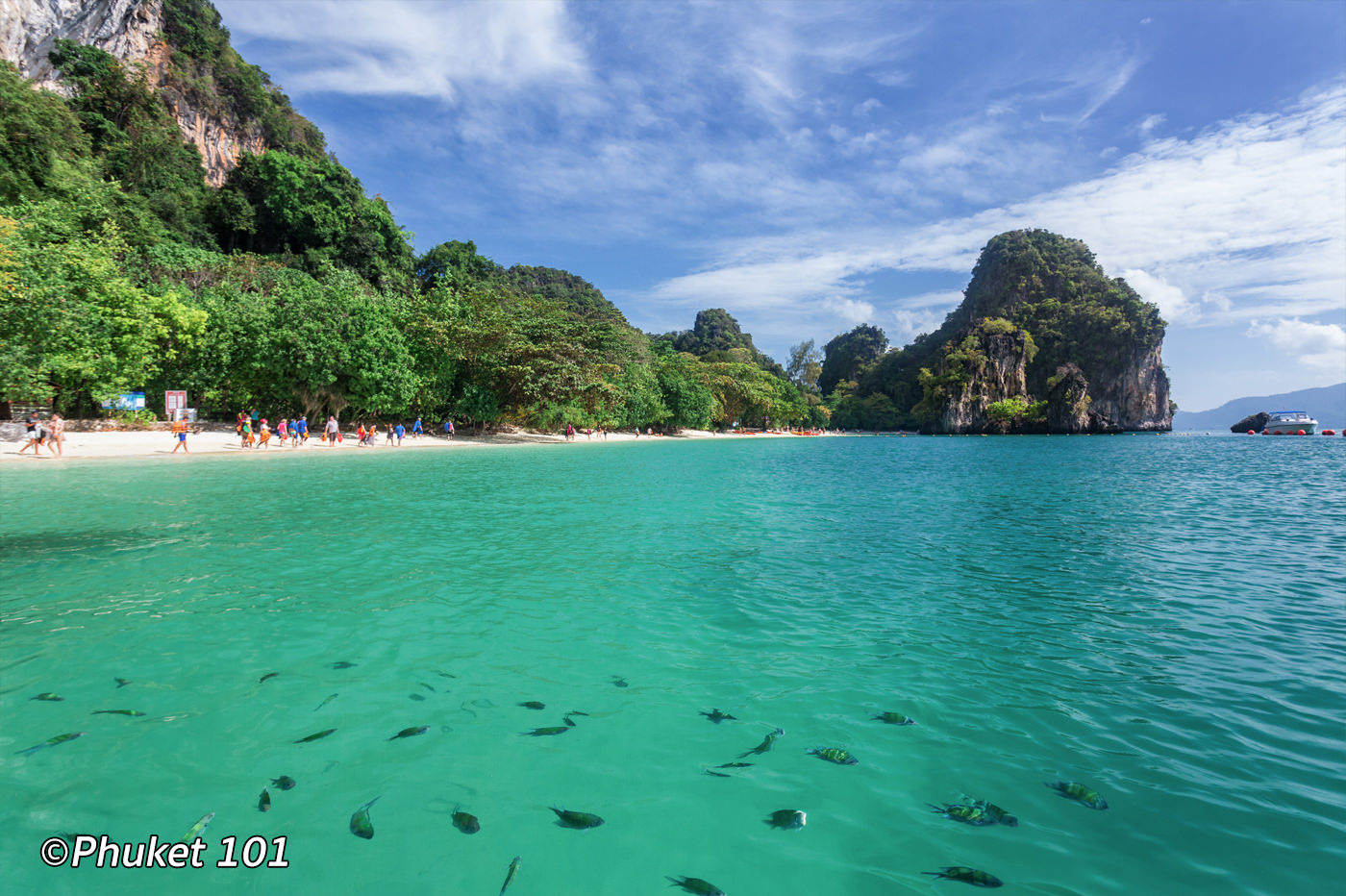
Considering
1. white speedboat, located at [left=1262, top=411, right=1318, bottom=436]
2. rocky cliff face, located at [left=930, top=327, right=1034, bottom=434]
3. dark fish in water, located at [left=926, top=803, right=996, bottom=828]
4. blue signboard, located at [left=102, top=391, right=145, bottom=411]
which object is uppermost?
rocky cliff face, located at [left=930, top=327, right=1034, bottom=434]

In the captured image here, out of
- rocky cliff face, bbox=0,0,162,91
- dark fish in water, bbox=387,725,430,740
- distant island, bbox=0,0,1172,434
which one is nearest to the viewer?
dark fish in water, bbox=387,725,430,740

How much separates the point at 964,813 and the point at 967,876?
1.89ft

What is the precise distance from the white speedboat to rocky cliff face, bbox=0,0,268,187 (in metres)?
149

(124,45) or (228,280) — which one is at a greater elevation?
(124,45)

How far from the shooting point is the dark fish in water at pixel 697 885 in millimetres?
2975

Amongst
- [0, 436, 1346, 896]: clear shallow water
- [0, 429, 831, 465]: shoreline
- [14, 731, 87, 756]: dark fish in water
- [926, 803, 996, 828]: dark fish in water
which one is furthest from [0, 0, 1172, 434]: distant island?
[926, 803, 996, 828]: dark fish in water

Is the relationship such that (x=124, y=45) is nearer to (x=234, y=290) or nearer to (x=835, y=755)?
(x=234, y=290)

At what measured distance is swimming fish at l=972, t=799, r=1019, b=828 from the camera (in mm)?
3477

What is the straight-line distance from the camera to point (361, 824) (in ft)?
11.1

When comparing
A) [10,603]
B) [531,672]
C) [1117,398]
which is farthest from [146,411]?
[1117,398]

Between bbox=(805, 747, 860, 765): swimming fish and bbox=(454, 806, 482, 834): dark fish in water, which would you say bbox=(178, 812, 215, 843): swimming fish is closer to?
bbox=(454, 806, 482, 834): dark fish in water

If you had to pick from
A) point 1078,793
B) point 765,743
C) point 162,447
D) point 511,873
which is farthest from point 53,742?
point 162,447

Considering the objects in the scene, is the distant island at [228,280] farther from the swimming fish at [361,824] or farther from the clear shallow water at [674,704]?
the swimming fish at [361,824]

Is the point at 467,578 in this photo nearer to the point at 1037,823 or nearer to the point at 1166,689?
the point at 1037,823
